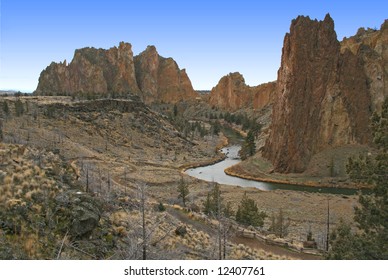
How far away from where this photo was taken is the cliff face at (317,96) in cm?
6169

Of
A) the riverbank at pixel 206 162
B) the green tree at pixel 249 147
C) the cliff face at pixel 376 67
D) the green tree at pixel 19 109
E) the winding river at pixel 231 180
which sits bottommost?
the winding river at pixel 231 180

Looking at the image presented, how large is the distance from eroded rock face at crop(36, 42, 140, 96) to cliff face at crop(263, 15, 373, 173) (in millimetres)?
121648

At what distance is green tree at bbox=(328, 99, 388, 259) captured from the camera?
1140cm

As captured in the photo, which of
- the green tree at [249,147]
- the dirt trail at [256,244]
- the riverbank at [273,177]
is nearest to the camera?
the dirt trail at [256,244]

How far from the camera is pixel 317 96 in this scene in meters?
63.3

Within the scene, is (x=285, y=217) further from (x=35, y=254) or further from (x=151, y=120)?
(x=151, y=120)

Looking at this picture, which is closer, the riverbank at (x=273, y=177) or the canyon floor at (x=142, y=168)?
the canyon floor at (x=142, y=168)

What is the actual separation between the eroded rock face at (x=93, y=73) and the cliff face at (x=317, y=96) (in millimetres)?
121648

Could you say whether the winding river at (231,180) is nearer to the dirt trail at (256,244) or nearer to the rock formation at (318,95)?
the rock formation at (318,95)

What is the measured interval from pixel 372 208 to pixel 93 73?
177 metres

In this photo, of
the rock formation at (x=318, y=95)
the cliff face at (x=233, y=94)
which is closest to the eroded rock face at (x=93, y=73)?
the cliff face at (x=233, y=94)

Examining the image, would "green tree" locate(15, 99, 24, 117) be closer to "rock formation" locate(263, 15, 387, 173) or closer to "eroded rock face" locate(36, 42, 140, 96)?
"rock formation" locate(263, 15, 387, 173)

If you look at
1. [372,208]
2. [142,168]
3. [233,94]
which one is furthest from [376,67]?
[233,94]
